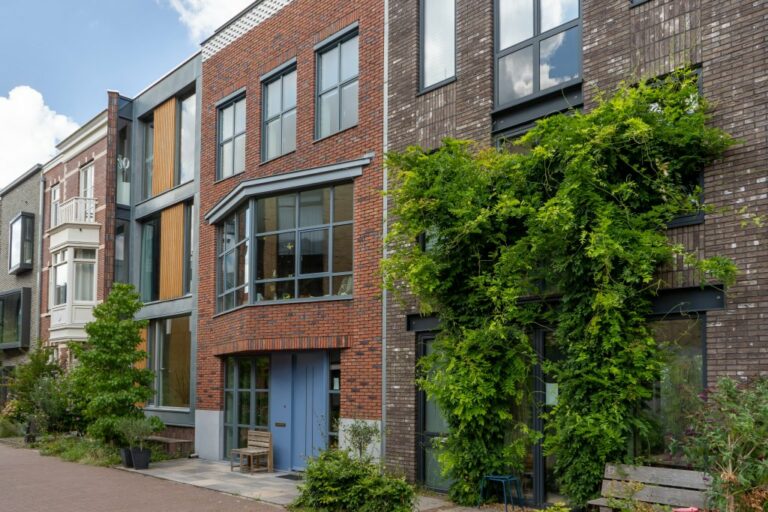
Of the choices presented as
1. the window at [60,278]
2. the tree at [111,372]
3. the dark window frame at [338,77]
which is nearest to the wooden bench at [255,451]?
the tree at [111,372]

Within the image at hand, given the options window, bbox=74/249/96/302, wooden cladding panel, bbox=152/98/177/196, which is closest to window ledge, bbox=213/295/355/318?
wooden cladding panel, bbox=152/98/177/196

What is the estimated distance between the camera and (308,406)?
15.8 metres

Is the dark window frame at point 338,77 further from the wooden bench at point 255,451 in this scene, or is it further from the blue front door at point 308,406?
the wooden bench at point 255,451

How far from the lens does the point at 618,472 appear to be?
941cm

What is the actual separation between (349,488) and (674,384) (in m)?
4.50

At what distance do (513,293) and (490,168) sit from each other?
6.03 ft

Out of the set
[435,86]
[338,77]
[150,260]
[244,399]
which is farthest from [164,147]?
[435,86]

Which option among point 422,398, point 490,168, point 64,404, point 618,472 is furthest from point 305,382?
point 64,404

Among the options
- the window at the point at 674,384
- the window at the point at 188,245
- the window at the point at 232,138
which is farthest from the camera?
the window at the point at 188,245

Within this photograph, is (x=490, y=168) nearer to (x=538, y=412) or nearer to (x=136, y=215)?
(x=538, y=412)

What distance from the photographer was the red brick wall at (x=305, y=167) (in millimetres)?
14492

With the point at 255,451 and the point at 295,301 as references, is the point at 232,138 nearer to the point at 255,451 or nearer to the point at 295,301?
the point at 295,301

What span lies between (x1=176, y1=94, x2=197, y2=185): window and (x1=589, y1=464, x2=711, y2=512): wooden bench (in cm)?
1529

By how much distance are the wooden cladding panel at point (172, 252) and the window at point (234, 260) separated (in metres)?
3.13
